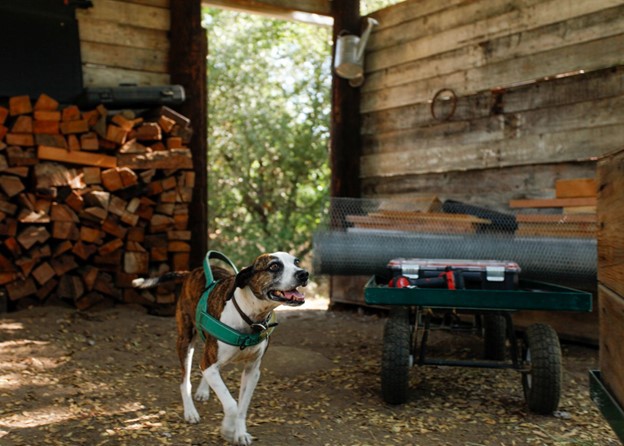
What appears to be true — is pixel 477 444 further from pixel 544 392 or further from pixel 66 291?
pixel 66 291

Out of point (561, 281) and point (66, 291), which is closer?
point (561, 281)

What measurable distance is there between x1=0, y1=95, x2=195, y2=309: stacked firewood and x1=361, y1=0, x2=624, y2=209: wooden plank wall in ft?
9.10

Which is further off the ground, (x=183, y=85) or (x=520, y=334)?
(x=183, y=85)

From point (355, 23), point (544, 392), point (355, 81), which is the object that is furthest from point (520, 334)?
point (355, 23)

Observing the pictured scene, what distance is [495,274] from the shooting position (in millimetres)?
4645

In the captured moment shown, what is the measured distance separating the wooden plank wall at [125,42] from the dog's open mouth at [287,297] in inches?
195

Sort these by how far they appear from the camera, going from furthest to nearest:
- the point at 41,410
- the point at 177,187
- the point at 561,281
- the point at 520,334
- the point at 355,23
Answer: the point at 355,23 → the point at 177,187 → the point at 520,334 → the point at 561,281 → the point at 41,410

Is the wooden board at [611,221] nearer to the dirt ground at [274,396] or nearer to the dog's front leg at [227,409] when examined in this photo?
the dirt ground at [274,396]

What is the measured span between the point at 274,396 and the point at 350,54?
517 centimetres

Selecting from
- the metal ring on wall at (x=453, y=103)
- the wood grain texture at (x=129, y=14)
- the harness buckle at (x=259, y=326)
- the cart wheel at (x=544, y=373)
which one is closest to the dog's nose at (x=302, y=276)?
the harness buckle at (x=259, y=326)

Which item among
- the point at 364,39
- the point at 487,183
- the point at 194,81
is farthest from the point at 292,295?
the point at 364,39

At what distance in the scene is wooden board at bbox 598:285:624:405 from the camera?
214cm

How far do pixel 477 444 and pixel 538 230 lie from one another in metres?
2.95

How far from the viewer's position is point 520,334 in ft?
21.8
